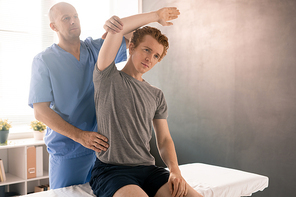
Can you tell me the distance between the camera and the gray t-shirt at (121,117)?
1.14 meters

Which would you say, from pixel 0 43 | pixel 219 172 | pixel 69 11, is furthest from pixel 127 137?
pixel 0 43

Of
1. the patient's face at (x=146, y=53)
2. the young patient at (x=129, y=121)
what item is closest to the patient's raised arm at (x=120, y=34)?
the young patient at (x=129, y=121)

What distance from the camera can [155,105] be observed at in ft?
4.22

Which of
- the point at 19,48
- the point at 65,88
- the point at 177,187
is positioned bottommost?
the point at 177,187

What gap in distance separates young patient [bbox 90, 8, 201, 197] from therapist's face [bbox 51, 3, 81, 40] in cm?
31

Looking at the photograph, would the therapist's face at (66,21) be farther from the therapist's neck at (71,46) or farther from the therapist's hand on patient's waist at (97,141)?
the therapist's hand on patient's waist at (97,141)

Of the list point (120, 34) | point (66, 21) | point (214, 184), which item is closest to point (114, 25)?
point (120, 34)

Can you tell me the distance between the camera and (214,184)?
4.75 ft

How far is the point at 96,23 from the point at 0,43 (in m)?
1.21

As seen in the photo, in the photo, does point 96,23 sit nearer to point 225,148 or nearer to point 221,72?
point 221,72

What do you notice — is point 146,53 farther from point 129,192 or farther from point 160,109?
point 129,192

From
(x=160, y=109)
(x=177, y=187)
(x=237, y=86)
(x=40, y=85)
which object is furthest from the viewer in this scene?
(x=237, y=86)

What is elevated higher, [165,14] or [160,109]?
[165,14]

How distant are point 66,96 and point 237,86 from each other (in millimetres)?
1522
